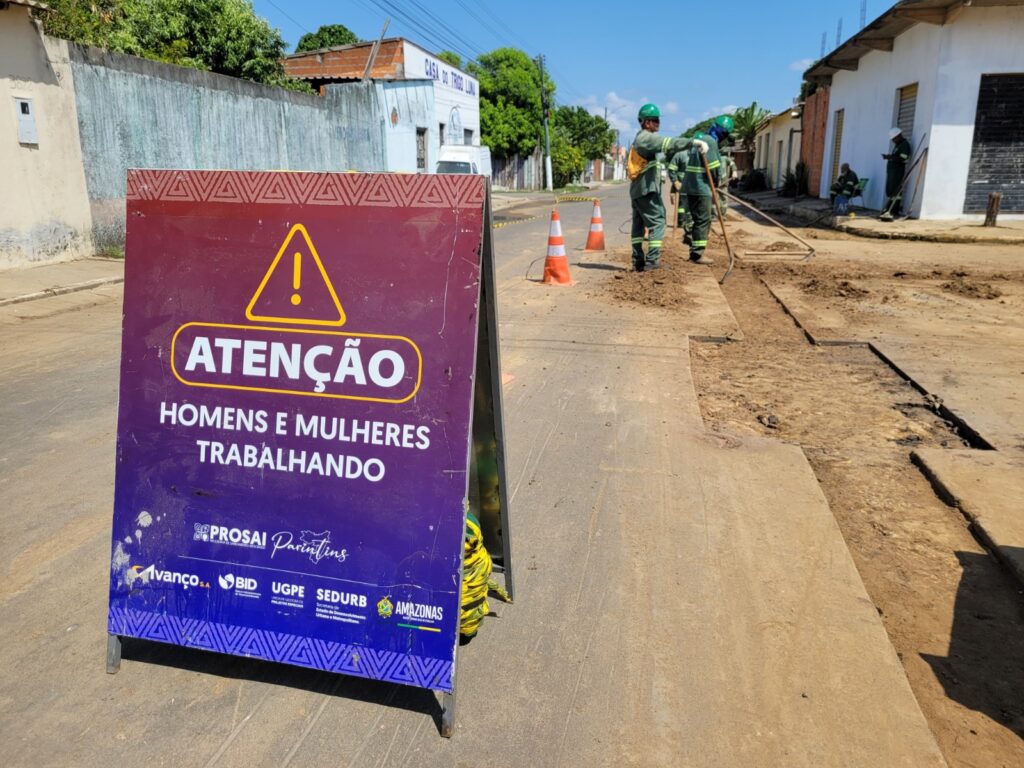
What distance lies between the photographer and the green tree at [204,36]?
18.0 meters

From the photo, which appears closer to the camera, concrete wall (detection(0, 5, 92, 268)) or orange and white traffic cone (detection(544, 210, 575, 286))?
orange and white traffic cone (detection(544, 210, 575, 286))

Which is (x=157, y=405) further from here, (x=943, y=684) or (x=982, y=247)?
(x=982, y=247)

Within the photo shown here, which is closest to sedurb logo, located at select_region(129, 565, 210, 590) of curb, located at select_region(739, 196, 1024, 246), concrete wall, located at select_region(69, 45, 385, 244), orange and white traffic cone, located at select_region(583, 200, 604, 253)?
concrete wall, located at select_region(69, 45, 385, 244)

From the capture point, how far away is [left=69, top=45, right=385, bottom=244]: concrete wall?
1159 centimetres

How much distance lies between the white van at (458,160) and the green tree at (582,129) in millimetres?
39121

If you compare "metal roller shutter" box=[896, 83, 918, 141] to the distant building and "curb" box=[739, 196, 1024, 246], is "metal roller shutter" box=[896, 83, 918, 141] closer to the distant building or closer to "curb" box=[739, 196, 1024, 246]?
"curb" box=[739, 196, 1024, 246]

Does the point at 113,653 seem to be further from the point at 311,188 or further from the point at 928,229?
the point at 928,229

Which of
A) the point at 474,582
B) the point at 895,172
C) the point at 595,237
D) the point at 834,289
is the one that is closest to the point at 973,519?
the point at 474,582

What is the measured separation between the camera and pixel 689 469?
402cm

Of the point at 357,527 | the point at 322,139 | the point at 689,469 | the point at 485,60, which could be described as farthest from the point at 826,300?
the point at 485,60

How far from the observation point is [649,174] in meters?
9.62

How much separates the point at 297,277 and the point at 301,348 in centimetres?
21

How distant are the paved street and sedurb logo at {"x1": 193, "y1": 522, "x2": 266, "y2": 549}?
0.48 meters

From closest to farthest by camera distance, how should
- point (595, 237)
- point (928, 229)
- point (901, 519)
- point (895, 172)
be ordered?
point (901, 519), point (595, 237), point (928, 229), point (895, 172)
